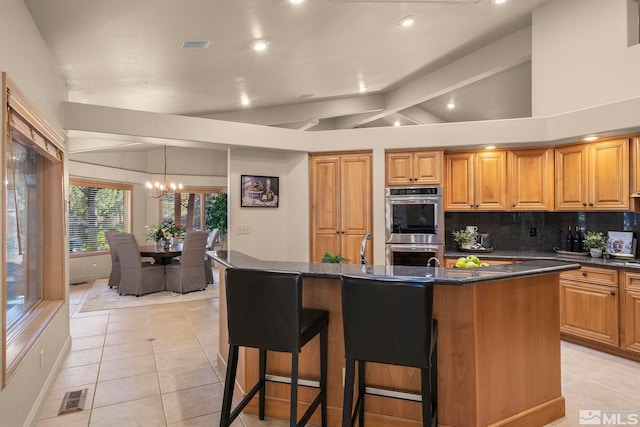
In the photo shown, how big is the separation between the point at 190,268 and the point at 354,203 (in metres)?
3.33

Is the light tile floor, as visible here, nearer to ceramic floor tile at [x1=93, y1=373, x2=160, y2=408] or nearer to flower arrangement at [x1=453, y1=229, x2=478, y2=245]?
ceramic floor tile at [x1=93, y1=373, x2=160, y2=408]

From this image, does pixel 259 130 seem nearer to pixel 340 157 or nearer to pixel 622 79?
pixel 340 157

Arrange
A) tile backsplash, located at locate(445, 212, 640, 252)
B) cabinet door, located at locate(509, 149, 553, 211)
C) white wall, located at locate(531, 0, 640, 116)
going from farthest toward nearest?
tile backsplash, located at locate(445, 212, 640, 252) → cabinet door, located at locate(509, 149, 553, 211) → white wall, located at locate(531, 0, 640, 116)

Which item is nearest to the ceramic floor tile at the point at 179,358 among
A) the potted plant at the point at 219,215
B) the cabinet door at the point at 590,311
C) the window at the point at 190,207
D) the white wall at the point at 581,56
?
the cabinet door at the point at 590,311

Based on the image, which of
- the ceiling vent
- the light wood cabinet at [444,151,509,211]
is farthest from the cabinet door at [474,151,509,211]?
the ceiling vent

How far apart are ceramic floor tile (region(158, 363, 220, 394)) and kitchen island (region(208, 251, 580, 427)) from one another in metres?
0.68

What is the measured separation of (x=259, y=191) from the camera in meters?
5.01

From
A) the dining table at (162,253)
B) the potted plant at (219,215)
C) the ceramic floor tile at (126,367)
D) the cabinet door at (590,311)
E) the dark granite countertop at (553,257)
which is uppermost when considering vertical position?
the potted plant at (219,215)

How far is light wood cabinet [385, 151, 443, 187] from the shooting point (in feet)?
14.9

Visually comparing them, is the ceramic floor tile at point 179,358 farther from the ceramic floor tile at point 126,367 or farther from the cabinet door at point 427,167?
the cabinet door at point 427,167

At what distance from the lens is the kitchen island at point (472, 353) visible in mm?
2104

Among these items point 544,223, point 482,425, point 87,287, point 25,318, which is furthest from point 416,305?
point 87,287

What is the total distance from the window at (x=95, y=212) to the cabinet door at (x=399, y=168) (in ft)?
20.0

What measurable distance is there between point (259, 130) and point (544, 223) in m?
3.67
